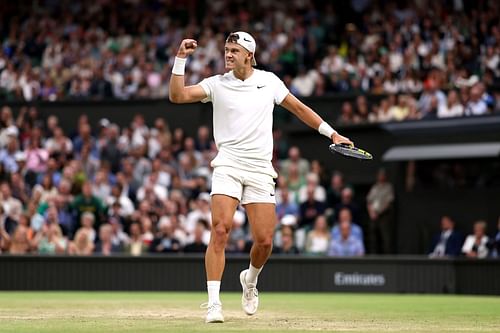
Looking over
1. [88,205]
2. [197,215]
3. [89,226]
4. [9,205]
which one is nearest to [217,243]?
[197,215]

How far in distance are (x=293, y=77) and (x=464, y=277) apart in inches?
303

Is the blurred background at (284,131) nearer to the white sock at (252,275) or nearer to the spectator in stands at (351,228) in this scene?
the spectator in stands at (351,228)

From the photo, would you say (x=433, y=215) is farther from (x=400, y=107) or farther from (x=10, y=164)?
(x=10, y=164)

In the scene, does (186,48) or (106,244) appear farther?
(106,244)

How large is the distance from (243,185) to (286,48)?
15182 mm

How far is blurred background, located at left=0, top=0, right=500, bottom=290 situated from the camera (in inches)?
787

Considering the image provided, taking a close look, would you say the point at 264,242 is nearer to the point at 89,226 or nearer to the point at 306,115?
the point at 306,115

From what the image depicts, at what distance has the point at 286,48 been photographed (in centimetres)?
2470

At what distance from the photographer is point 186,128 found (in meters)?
24.7

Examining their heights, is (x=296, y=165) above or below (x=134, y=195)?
above

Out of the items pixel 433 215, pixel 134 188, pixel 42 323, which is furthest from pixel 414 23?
pixel 42 323

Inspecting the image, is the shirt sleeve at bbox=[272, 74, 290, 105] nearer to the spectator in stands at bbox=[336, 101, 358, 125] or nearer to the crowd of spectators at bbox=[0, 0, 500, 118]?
the crowd of spectators at bbox=[0, 0, 500, 118]

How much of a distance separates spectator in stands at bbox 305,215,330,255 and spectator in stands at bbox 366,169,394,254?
4.63ft

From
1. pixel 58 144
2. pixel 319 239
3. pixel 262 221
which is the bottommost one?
pixel 319 239
